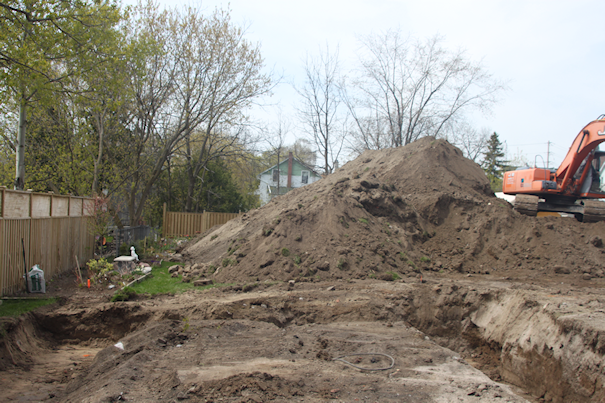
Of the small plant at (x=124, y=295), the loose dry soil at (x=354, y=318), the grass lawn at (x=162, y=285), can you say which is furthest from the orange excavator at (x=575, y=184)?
the small plant at (x=124, y=295)

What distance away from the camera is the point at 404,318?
8148 millimetres

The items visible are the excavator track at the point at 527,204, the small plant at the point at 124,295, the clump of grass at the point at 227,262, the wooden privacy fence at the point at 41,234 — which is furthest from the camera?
the excavator track at the point at 527,204

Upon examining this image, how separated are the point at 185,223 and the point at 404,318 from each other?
1769cm

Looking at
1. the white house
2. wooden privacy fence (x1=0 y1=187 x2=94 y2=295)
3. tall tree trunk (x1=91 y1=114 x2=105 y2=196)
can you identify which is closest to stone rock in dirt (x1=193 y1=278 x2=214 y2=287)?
wooden privacy fence (x1=0 y1=187 x2=94 y2=295)

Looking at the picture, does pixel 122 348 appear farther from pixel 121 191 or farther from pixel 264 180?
pixel 264 180

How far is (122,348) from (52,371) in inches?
47.7

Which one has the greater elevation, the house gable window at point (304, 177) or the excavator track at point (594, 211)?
the house gable window at point (304, 177)

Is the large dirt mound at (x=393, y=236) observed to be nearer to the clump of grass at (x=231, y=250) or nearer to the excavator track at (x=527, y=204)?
the clump of grass at (x=231, y=250)

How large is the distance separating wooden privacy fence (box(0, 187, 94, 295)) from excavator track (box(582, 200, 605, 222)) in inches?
696

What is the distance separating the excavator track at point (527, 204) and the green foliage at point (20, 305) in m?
15.8

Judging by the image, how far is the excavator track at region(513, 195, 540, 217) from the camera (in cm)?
1551


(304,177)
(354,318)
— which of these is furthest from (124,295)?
(304,177)

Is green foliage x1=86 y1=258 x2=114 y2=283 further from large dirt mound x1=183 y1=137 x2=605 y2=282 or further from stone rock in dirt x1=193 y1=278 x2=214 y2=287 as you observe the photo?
large dirt mound x1=183 y1=137 x2=605 y2=282

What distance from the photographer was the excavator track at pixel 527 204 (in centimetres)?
1551
